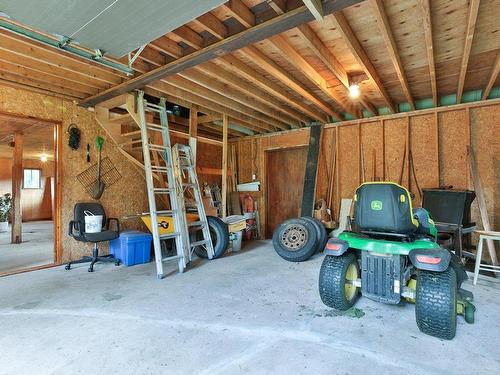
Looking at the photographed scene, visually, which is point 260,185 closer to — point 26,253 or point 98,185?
point 98,185

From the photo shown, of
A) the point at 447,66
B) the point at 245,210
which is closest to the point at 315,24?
the point at 447,66

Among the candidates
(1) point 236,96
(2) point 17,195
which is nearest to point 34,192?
(2) point 17,195

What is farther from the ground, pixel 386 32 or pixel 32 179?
pixel 386 32

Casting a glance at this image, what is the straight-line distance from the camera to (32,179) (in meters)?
11.7

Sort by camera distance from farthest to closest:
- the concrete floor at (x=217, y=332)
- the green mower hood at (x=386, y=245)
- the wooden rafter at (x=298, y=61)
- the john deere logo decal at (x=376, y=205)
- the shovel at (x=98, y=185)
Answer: the shovel at (x=98, y=185), the wooden rafter at (x=298, y=61), the john deere logo decal at (x=376, y=205), the green mower hood at (x=386, y=245), the concrete floor at (x=217, y=332)

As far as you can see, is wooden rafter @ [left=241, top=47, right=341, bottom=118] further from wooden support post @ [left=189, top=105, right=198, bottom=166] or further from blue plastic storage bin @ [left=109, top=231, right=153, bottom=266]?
blue plastic storage bin @ [left=109, top=231, right=153, bottom=266]

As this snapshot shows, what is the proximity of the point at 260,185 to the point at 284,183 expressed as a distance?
0.57 m

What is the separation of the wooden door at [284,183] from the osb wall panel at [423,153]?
2136mm

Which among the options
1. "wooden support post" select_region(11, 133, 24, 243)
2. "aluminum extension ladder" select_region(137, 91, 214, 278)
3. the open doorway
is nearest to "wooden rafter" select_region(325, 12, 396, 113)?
"aluminum extension ladder" select_region(137, 91, 214, 278)

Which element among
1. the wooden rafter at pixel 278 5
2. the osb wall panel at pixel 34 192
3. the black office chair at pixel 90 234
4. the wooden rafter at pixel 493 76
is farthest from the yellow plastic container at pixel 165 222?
the osb wall panel at pixel 34 192

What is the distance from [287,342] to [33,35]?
332 centimetres

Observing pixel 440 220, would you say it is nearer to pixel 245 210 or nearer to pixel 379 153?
pixel 379 153

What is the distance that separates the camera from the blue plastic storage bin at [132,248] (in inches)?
166

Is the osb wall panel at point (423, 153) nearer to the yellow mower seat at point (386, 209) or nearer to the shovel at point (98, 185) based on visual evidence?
the yellow mower seat at point (386, 209)
